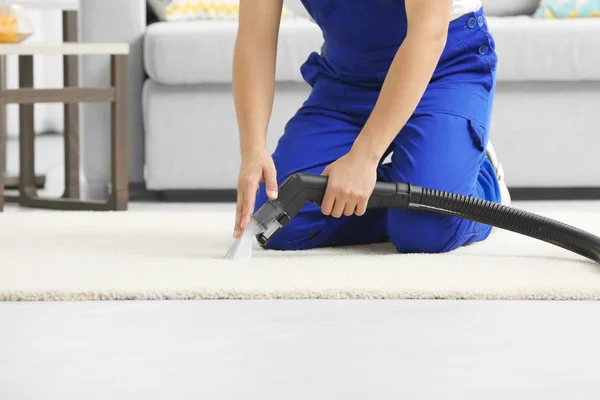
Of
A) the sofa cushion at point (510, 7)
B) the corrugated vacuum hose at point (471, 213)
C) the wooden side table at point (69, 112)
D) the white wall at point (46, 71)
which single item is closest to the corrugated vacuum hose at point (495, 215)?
the corrugated vacuum hose at point (471, 213)

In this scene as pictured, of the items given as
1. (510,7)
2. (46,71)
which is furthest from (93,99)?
(46,71)

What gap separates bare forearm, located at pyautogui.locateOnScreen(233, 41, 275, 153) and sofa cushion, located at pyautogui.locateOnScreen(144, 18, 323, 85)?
0.79 m

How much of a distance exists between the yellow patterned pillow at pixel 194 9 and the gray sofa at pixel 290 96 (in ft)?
0.47

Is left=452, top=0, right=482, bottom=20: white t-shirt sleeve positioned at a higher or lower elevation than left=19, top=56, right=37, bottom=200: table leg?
higher

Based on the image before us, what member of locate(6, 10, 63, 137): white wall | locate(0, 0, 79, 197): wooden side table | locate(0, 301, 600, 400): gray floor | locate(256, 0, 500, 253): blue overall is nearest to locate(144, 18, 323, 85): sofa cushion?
locate(0, 0, 79, 197): wooden side table

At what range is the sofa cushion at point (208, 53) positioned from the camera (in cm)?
237

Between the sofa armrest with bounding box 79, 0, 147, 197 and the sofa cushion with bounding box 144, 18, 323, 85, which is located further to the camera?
the sofa armrest with bounding box 79, 0, 147, 197

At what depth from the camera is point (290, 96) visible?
2428mm

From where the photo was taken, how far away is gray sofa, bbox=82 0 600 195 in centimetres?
237

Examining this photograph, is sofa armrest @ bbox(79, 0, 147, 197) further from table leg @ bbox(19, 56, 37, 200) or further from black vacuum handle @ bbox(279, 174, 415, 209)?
black vacuum handle @ bbox(279, 174, 415, 209)

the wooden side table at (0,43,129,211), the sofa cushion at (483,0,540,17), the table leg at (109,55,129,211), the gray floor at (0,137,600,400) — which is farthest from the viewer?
the sofa cushion at (483,0,540,17)

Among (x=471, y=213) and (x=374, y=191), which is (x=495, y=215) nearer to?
(x=471, y=213)

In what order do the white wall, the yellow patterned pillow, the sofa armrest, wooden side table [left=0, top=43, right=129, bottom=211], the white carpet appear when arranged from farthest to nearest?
the white wall → the yellow patterned pillow → the sofa armrest → wooden side table [left=0, top=43, right=129, bottom=211] → the white carpet

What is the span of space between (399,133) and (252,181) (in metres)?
0.30
